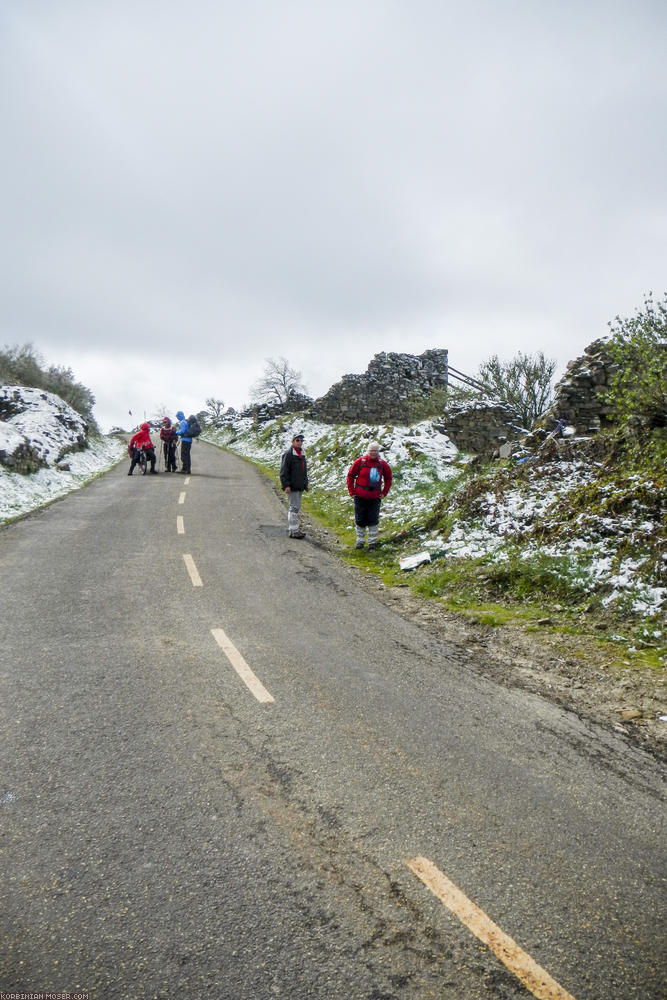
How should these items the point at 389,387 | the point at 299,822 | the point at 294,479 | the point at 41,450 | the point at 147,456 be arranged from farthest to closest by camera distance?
the point at 389,387 < the point at 147,456 < the point at 41,450 < the point at 294,479 < the point at 299,822

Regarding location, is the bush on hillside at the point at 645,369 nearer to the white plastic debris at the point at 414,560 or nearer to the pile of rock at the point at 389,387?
the white plastic debris at the point at 414,560

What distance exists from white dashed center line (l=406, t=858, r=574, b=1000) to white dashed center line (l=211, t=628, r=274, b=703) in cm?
203

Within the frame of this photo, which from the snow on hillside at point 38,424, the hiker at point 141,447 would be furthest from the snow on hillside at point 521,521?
the snow on hillside at point 38,424

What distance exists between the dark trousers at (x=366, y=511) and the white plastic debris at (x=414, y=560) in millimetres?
1415

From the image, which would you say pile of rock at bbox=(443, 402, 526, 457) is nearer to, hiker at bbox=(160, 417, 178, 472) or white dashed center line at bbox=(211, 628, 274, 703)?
hiker at bbox=(160, 417, 178, 472)

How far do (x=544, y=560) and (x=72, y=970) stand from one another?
7058 millimetres

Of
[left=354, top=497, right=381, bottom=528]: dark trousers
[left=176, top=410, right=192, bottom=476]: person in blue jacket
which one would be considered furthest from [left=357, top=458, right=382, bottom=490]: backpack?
[left=176, top=410, right=192, bottom=476]: person in blue jacket

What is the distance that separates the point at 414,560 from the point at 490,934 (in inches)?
284

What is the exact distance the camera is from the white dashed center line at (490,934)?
2.18 meters

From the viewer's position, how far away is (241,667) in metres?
5.06

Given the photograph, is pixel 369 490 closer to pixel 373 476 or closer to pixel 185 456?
pixel 373 476

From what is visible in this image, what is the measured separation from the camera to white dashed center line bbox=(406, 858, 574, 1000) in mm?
2184

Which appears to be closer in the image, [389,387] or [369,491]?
[369,491]

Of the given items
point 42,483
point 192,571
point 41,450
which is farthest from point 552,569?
point 41,450
